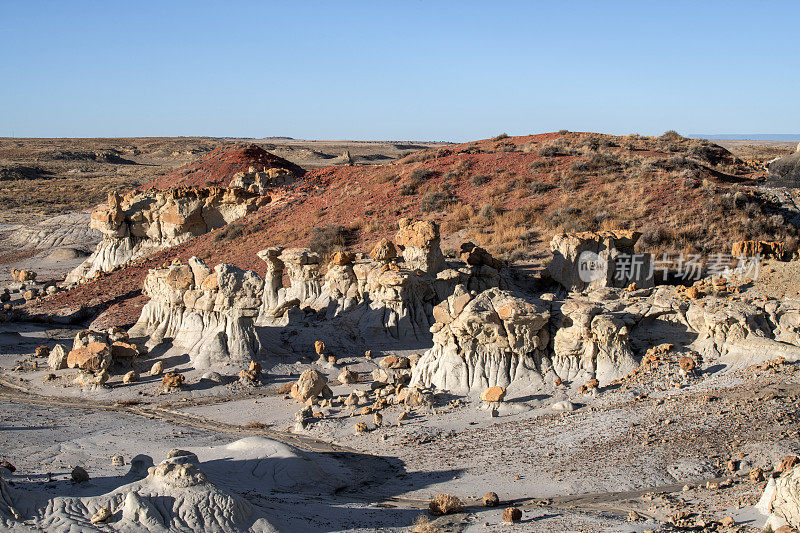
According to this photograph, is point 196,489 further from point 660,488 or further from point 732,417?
point 732,417

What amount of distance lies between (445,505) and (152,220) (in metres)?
24.6

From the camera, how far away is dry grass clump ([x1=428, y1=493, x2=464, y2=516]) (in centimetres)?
917

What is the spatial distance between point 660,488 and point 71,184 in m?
57.9

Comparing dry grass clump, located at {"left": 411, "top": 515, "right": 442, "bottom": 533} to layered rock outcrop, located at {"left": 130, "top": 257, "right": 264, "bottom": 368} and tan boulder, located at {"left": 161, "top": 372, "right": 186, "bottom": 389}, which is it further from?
layered rock outcrop, located at {"left": 130, "top": 257, "right": 264, "bottom": 368}

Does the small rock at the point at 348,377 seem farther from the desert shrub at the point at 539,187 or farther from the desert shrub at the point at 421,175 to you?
the desert shrub at the point at 421,175

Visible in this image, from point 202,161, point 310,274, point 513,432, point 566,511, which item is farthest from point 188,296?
point 202,161

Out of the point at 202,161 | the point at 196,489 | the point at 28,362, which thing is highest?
the point at 202,161

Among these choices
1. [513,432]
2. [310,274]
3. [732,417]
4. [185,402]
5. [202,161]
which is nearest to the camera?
[732,417]

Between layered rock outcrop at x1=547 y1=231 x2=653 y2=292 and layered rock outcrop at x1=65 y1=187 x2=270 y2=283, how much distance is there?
1510cm

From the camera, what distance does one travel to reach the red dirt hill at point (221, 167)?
42188 mm

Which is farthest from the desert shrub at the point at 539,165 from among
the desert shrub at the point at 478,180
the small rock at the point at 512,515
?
the small rock at the point at 512,515

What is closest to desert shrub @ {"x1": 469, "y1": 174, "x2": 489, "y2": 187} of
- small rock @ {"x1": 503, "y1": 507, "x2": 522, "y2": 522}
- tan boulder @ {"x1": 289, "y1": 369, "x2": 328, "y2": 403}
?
tan boulder @ {"x1": 289, "y1": 369, "x2": 328, "y2": 403}

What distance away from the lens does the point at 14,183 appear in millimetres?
59875

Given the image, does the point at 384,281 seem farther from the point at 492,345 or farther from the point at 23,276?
the point at 23,276
